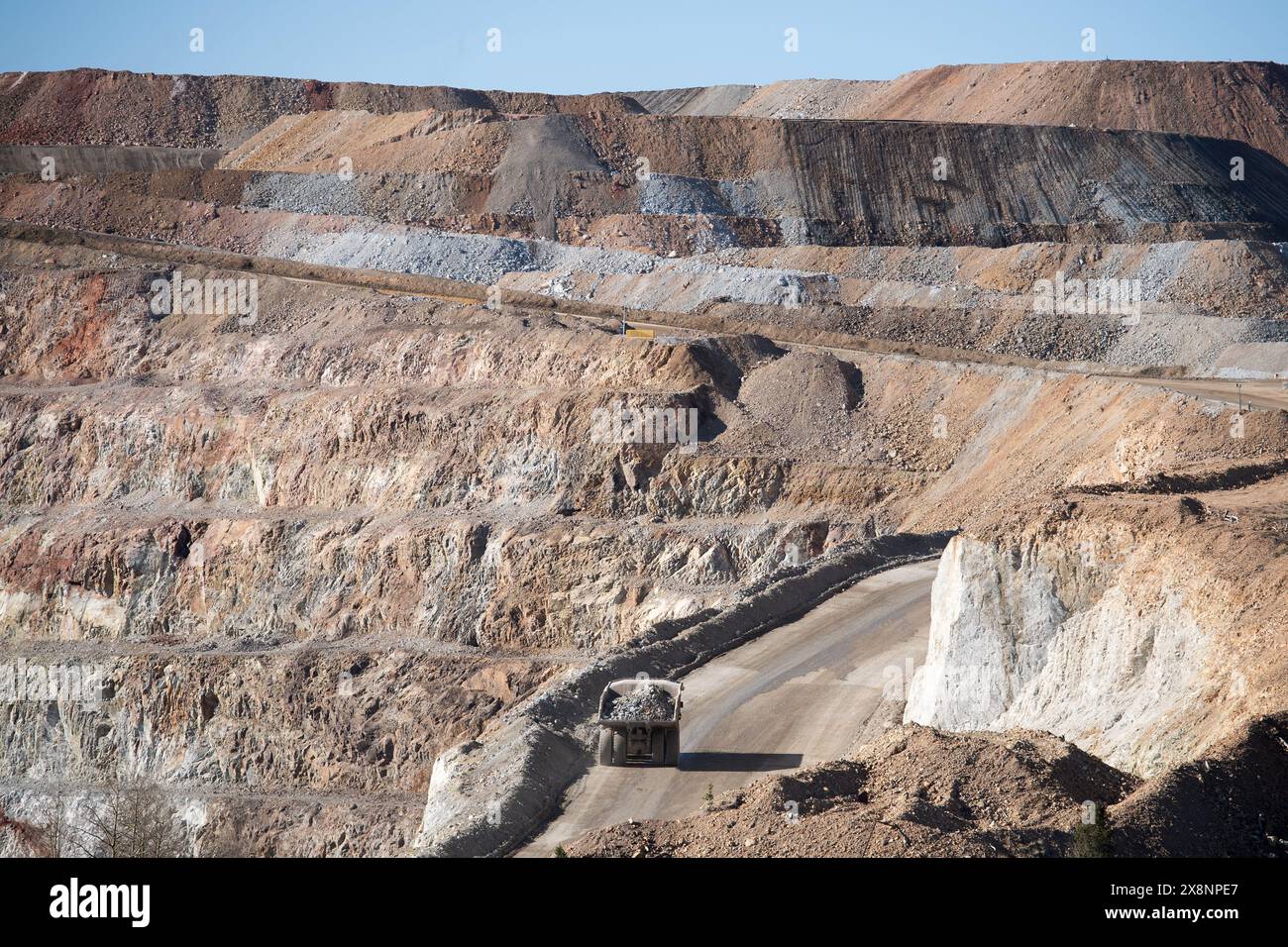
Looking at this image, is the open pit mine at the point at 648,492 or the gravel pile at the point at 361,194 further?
the gravel pile at the point at 361,194

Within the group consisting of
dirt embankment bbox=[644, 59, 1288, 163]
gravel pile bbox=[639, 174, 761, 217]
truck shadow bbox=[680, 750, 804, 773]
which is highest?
dirt embankment bbox=[644, 59, 1288, 163]

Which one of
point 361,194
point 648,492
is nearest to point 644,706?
point 648,492

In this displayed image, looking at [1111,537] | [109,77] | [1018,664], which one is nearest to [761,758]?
[1018,664]

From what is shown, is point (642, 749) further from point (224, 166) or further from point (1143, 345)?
point (224, 166)

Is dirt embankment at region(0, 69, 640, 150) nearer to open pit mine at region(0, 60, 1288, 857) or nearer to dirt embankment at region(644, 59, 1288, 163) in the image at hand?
open pit mine at region(0, 60, 1288, 857)

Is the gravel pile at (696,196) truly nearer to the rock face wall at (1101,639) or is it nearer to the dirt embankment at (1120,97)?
the dirt embankment at (1120,97)

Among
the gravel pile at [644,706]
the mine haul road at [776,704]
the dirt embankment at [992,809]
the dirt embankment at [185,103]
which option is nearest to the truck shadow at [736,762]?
the mine haul road at [776,704]

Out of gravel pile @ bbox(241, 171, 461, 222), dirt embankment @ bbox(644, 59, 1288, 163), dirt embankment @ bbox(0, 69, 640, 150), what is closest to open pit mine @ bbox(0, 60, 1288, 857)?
gravel pile @ bbox(241, 171, 461, 222)
